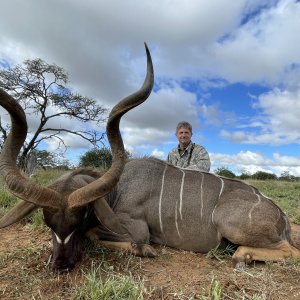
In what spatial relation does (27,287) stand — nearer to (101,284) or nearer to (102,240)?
(101,284)

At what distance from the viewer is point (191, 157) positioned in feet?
19.5

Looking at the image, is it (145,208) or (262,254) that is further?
(145,208)

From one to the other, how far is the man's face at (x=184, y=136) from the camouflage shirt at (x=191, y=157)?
0.27 ft

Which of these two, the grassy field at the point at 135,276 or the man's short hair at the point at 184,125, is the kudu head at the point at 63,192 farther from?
the man's short hair at the point at 184,125

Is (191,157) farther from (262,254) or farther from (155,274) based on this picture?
(155,274)

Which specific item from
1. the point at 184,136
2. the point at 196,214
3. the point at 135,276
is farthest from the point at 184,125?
the point at 135,276

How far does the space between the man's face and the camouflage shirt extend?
0.08 m

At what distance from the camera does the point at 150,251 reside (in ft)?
11.9

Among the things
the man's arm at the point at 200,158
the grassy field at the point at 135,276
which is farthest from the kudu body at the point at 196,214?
the man's arm at the point at 200,158

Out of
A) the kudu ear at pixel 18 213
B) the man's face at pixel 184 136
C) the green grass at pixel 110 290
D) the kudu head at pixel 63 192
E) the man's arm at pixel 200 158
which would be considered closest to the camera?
the green grass at pixel 110 290

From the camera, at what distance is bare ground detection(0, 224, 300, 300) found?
267 centimetres

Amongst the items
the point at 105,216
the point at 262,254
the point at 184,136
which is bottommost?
the point at 262,254

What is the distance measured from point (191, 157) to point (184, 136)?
34 centimetres

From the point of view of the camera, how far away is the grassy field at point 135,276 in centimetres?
258
